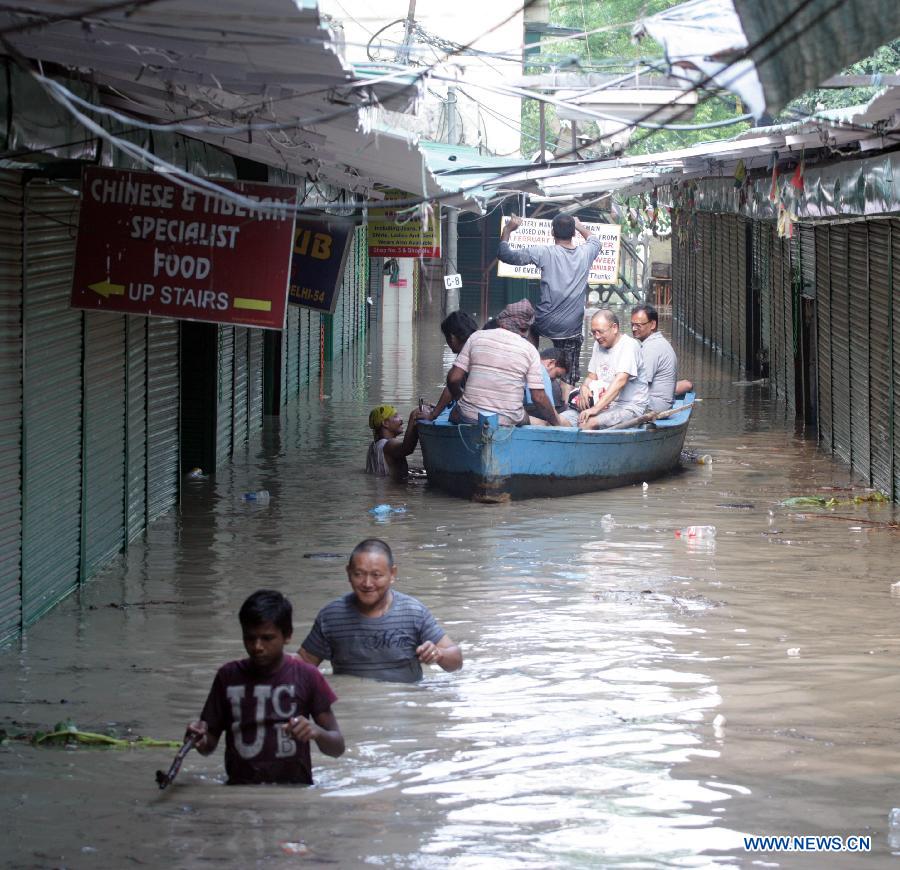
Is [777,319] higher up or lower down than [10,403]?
higher up

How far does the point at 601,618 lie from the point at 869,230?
666cm

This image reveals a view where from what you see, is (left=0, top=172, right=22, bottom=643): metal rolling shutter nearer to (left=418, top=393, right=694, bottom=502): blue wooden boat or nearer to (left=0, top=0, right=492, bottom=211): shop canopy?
(left=0, top=0, right=492, bottom=211): shop canopy

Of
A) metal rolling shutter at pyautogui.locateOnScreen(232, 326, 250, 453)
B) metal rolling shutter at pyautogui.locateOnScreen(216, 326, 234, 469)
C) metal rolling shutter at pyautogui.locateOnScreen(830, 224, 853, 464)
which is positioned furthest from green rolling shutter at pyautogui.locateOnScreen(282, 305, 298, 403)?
metal rolling shutter at pyautogui.locateOnScreen(830, 224, 853, 464)

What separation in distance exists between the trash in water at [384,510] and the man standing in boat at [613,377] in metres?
2.15

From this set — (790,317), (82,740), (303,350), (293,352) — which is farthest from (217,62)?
(303,350)

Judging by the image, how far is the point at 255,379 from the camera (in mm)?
18469

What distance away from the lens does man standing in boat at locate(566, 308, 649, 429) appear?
1423 cm

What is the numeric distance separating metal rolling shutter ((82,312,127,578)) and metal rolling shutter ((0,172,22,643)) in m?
1.49

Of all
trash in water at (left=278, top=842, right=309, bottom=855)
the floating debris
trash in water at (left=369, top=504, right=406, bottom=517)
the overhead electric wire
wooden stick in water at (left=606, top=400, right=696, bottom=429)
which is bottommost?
trash in water at (left=278, top=842, right=309, bottom=855)

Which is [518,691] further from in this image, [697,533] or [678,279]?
[678,279]

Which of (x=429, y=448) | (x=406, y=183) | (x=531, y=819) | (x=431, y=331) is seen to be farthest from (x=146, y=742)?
(x=431, y=331)

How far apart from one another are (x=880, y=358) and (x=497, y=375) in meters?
3.72

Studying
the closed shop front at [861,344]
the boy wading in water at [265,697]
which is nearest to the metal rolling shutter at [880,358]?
the closed shop front at [861,344]

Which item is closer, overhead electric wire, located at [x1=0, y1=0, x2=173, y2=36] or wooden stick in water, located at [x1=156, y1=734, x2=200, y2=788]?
overhead electric wire, located at [x1=0, y1=0, x2=173, y2=36]
